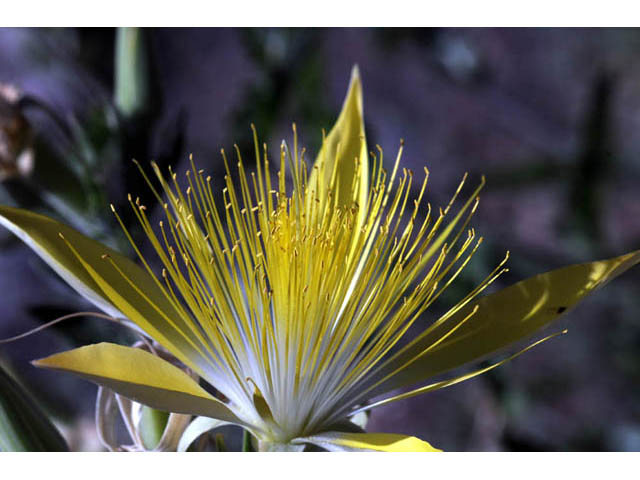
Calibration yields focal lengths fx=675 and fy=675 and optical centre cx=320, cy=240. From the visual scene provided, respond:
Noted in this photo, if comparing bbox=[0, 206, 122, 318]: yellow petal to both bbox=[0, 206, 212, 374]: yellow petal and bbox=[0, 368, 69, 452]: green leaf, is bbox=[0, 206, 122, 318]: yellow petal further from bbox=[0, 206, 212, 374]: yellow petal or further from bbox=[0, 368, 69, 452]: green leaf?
→ bbox=[0, 368, 69, 452]: green leaf

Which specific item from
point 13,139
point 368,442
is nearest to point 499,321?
point 368,442

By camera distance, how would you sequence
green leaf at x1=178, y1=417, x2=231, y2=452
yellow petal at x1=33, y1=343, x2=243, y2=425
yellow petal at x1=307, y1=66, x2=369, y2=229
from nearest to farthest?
yellow petal at x1=33, y1=343, x2=243, y2=425
green leaf at x1=178, y1=417, x2=231, y2=452
yellow petal at x1=307, y1=66, x2=369, y2=229

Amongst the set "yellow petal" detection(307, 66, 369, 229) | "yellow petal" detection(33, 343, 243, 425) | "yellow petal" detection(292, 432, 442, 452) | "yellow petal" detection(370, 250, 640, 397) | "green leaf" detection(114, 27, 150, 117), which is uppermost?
"green leaf" detection(114, 27, 150, 117)

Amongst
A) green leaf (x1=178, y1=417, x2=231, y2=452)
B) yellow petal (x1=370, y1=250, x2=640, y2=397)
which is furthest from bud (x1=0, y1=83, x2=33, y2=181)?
yellow petal (x1=370, y1=250, x2=640, y2=397)

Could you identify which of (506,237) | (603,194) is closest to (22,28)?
(506,237)

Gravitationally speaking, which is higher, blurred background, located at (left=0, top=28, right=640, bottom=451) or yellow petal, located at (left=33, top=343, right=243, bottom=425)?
blurred background, located at (left=0, top=28, right=640, bottom=451)

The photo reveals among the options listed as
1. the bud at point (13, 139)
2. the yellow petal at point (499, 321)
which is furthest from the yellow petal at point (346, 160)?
the bud at point (13, 139)

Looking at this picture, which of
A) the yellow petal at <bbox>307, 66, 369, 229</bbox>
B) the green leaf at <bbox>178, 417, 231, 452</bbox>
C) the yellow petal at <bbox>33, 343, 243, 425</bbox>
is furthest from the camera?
the yellow petal at <bbox>307, 66, 369, 229</bbox>
